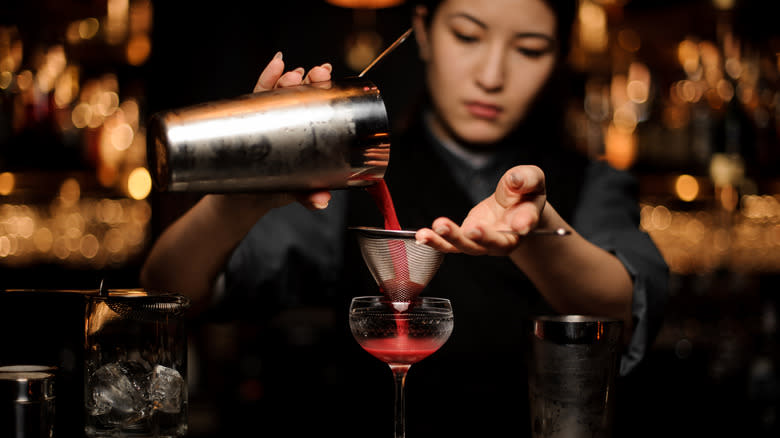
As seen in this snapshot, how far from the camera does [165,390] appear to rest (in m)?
1.15

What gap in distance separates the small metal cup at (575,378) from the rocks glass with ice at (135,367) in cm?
54

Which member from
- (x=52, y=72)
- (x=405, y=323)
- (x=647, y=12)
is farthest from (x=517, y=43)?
(x=52, y=72)

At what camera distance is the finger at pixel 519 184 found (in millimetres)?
1088

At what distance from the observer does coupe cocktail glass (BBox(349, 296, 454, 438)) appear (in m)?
1.25

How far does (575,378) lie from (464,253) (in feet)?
2.27

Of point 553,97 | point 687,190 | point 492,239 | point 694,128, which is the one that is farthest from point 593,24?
point 492,239

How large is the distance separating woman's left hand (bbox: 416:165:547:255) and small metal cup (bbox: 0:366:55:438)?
57 cm

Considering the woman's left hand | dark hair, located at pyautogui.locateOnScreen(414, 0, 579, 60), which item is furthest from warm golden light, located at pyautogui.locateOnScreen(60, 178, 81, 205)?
the woman's left hand

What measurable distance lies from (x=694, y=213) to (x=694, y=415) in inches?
44.6

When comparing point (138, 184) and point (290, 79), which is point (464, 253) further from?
point (138, 184)

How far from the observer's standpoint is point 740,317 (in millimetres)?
3348

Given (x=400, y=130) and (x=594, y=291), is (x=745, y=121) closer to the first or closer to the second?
(x=400, y=130)

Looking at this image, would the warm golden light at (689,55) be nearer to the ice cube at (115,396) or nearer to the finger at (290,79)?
the finger at (290,79)

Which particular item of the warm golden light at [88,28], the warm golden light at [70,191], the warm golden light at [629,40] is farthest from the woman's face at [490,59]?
the warm golden light at [70,191]
